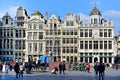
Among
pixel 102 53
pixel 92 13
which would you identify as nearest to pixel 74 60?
pixel 102 53

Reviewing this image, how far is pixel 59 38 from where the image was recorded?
7744 centimetres

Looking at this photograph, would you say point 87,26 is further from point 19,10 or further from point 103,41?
point 19,10

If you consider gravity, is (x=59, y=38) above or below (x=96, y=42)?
above

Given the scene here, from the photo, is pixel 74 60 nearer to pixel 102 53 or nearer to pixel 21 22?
pixel 102 53

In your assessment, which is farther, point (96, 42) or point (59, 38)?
point (59, 38)

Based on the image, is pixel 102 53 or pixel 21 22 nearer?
pixel 102 53

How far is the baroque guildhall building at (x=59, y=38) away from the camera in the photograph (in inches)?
3000

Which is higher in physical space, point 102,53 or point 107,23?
point 107,23

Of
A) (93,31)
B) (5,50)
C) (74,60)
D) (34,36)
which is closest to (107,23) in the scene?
(93,31)

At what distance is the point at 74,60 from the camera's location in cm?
7719

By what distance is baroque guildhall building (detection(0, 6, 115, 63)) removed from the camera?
76188 millimetres

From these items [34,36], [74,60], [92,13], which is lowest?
[74,60]

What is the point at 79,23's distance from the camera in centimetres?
7856

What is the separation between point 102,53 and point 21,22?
20.2m
